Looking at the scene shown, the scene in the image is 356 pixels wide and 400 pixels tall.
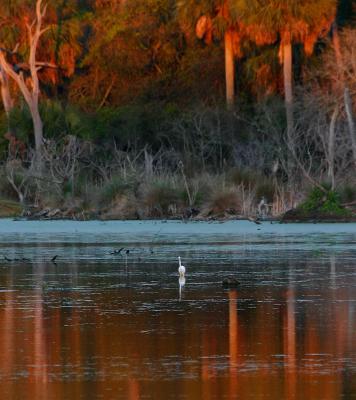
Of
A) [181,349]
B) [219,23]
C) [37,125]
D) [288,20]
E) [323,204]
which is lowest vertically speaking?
[181,349]

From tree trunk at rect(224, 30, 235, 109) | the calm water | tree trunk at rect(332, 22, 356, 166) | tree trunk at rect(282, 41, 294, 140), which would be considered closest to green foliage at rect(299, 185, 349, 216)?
tree trunk at rect(332, 22, 356, 166)

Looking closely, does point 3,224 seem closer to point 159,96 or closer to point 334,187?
point 334,187

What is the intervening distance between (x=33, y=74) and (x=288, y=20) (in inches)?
405

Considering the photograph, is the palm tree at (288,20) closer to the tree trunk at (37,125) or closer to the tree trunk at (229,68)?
the tree trunk at (229,68)

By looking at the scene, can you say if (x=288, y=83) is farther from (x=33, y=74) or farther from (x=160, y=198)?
(x=33, y=74)

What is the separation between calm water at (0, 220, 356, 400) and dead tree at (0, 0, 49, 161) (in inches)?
859

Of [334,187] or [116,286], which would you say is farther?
[334,187]

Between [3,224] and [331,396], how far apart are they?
25.7 metres

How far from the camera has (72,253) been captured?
24.6 m

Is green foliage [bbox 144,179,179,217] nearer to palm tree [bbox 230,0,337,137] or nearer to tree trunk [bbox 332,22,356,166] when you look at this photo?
tree trunk [bbox 332,22,356,166]

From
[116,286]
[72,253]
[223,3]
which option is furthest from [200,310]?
[223,3]

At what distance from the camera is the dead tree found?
47281 mm

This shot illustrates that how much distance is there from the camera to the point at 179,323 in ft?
45.7

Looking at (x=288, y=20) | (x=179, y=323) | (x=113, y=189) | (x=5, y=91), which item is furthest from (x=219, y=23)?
(x=179, y=323)
